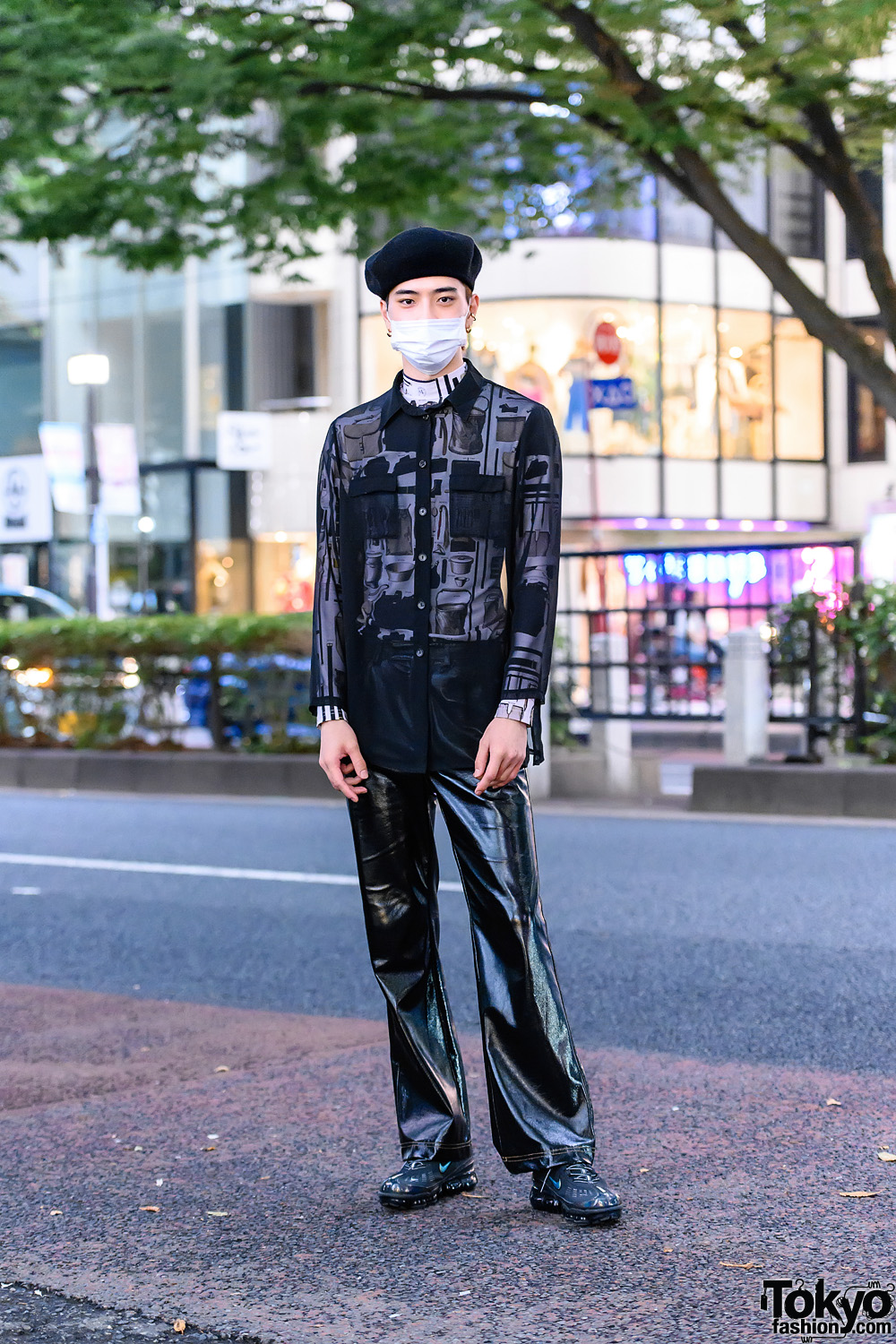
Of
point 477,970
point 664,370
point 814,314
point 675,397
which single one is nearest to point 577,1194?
point 477,970

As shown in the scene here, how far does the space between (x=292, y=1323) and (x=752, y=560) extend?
11.3m

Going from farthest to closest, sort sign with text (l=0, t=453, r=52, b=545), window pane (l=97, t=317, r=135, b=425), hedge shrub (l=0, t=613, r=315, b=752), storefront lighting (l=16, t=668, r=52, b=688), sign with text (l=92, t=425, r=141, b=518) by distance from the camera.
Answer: window pane (l=97, t=317, r=135, b=425) → sign with text (l=92, t=425, r=141, b=518) → sign with text (l=0, t=453, r=52, b=545) → storefront lighting (l=16, t=668, r=52, b=688) → hedge shrub (l=0, t=613, r=315, b=752)

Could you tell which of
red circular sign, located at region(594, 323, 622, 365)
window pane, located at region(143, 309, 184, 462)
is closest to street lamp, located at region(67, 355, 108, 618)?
red circular sign, located at region(594, 323, 622, 365)

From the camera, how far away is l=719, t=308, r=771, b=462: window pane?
31.0 meters

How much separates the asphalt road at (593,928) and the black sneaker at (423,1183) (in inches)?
66.4

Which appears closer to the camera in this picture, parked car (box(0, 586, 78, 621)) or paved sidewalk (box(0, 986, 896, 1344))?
paved sidewalk (box(0, 986, 896, 1344))

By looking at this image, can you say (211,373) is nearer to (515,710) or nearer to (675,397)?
(675,397)

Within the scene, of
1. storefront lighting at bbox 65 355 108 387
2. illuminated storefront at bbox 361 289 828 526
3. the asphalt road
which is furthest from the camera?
illuminated storefront at bbox 361 289 828 526

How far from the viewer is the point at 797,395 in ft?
105

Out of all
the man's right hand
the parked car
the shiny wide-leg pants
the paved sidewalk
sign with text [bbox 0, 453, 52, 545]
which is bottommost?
the paved sidewalk

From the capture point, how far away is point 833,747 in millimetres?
13453

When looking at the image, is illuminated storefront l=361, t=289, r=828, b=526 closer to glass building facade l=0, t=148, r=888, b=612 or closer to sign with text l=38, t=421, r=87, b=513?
glass building facade l=0, t=148, r=888, b=612

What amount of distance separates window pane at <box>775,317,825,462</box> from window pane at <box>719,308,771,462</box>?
25cm

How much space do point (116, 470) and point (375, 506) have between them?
1949 cm
